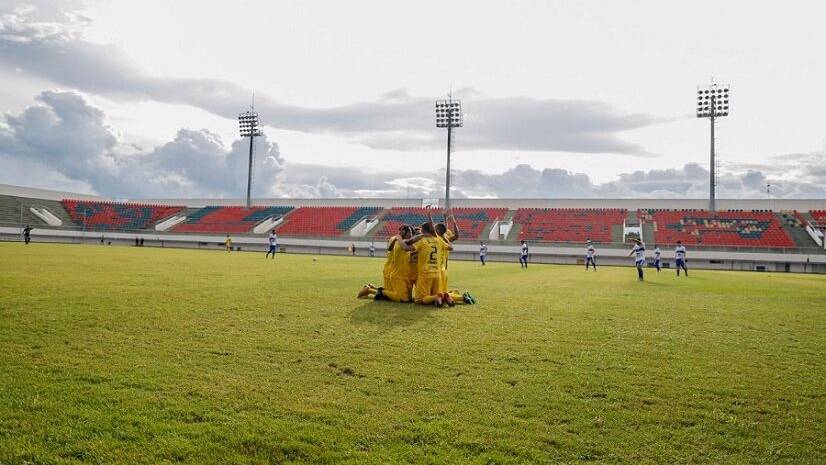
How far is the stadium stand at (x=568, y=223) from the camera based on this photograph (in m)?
50.1

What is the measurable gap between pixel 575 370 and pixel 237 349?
4048 mm

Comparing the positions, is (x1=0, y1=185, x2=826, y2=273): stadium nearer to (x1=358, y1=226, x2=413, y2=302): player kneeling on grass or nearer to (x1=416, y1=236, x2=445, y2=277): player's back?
(x1=358, y1=226, x2=413, y2=302): player kneeling on grass

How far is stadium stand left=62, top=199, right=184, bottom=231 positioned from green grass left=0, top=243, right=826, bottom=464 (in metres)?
59.2

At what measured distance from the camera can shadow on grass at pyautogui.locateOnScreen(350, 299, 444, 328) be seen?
29.6 feet

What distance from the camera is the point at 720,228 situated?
47594mm

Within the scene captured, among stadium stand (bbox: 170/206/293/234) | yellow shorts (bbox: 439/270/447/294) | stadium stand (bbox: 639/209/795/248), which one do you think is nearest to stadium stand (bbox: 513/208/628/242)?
stadium stand (bbox: 639/209/795/248)

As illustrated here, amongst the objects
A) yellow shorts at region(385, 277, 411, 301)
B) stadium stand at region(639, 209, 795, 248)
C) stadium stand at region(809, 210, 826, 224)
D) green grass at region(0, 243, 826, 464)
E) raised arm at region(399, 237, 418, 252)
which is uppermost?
stadium stand at region(809, 210, 826, 224)

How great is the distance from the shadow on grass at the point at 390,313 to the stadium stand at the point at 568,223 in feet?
128

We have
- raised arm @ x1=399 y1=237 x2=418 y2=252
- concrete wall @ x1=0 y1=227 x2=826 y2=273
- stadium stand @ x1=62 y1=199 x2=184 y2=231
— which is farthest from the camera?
stadium stand @ x1=62 y1=199 x2=184 y2=231

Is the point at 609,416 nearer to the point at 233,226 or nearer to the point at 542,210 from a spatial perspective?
the point at 542,210

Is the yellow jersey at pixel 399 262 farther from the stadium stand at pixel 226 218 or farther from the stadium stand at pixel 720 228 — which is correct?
the stadium stand at pixel 226 218

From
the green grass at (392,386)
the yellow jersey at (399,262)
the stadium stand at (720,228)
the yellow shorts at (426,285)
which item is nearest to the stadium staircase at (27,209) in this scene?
the yellow jersey at (399,262)

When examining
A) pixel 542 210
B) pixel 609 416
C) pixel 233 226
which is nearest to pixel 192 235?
pixel 233 226

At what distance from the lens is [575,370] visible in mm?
6125
